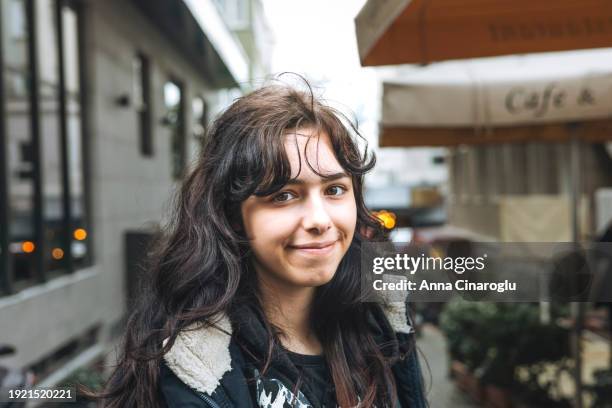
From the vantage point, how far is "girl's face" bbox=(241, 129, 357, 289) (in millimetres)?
1306

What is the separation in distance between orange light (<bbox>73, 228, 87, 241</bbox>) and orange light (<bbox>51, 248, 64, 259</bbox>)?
0.34m

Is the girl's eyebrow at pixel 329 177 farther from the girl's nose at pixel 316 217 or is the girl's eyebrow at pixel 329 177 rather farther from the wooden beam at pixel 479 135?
the wooden beam at pixel 479 135

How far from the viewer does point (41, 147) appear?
571cm

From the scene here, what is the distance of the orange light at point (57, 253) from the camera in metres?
6.19

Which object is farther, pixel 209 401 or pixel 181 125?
pixel 181 125

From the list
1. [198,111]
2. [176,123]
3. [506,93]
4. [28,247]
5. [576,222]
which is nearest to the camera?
[506,93]

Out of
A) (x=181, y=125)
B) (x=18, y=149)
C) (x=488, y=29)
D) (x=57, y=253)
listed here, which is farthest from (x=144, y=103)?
(x=488, y=29)

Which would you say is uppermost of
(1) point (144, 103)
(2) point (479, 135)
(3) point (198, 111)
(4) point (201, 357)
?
(3) point (198, 111)

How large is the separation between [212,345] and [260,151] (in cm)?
41

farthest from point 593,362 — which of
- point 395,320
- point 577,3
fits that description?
point 395,320

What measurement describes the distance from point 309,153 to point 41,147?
4996 millimetres

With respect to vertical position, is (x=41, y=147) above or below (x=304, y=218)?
above

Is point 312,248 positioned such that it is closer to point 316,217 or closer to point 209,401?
point 316,217

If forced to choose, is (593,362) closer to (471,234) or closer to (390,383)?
(471,234)
